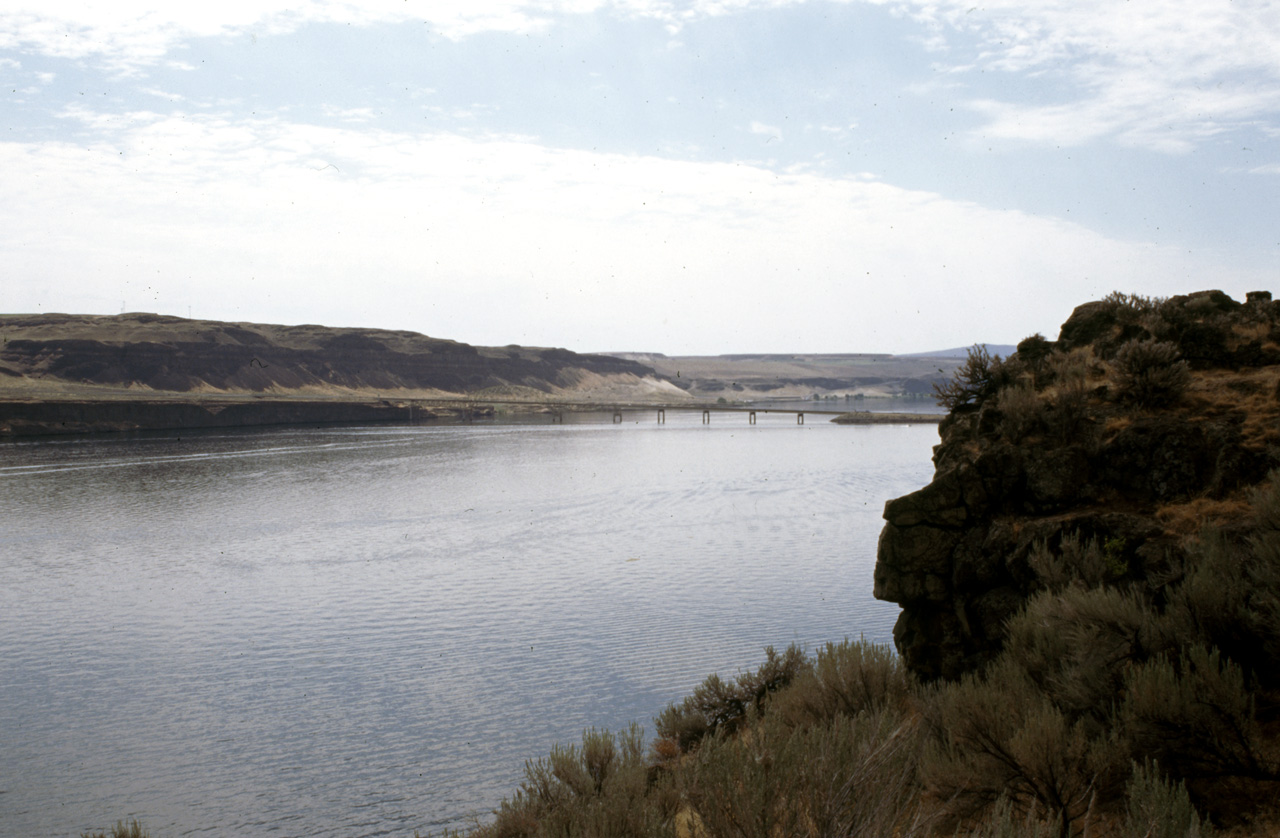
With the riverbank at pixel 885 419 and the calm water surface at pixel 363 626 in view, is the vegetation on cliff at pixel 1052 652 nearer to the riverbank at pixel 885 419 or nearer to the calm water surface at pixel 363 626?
the calm water surface at pixel 363 626

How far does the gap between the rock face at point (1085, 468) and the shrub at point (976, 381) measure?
0.05 metres

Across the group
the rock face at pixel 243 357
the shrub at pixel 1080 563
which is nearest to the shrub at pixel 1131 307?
the shrub at pixel 1080 563

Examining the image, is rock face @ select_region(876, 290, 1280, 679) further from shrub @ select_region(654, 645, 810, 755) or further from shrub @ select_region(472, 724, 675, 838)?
shrub @ select_region(472, 724, 675, 838)

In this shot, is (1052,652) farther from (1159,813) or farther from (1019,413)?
(1019,413)

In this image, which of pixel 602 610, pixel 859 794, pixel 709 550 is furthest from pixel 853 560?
pixel 859 794

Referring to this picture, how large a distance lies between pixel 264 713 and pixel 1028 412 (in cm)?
1268

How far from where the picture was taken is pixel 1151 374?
385 inches

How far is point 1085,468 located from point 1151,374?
1.42m

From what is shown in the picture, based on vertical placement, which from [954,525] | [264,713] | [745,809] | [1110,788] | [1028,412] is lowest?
[264,713]

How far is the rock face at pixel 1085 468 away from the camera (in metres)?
8.47

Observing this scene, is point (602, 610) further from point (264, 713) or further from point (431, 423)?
point (431, 423)

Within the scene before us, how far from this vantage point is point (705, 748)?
6.11 metres

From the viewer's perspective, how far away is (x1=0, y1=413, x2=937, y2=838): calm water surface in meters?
12.0

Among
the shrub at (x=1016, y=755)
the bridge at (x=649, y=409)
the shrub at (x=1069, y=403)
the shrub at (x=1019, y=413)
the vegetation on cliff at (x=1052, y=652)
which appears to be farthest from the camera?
the bridge at (x=649, y=409)
